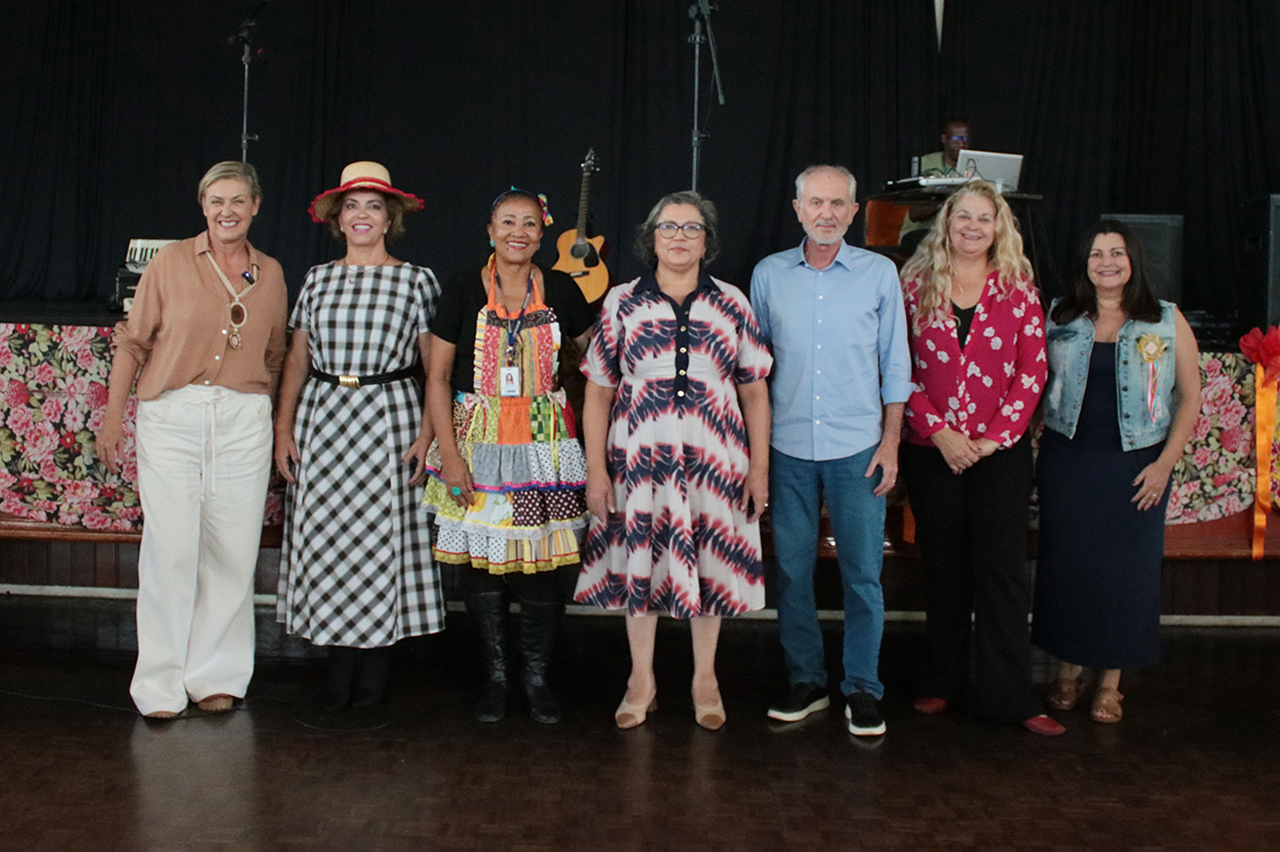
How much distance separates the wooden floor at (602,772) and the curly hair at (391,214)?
4.40 feet

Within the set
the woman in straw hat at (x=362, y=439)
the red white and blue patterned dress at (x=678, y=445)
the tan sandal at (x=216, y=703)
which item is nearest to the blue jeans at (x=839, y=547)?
the red white and blue patterned dress at (x=678, y=445)

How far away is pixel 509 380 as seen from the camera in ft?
9.61

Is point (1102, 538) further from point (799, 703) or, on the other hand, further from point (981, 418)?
point (799, 703)

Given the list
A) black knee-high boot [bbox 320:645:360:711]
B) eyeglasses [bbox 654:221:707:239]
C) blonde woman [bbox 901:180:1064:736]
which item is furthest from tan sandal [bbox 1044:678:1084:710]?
black knee-high boot [bbox 320:645:360:711]

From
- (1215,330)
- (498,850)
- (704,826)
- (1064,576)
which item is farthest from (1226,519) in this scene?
(498,850)

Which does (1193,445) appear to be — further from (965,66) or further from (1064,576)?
(965,66)

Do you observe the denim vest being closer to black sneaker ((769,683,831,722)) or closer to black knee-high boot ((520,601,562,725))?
black sneaker ((769,683,831,722))

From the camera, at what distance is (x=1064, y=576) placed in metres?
3.17

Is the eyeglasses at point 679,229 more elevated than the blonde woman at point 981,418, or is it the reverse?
the eyeglasses at point 679,229

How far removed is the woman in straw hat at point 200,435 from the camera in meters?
2.99

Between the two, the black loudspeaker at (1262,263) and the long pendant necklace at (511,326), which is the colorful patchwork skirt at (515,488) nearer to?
the long pendant necklace at (511,326)

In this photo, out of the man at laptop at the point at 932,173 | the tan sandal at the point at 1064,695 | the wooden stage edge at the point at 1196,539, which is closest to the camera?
the tan sandal at the point at 1064,695

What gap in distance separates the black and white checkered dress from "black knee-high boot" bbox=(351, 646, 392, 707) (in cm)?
12

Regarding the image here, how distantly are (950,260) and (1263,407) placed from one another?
1529 millimetres
